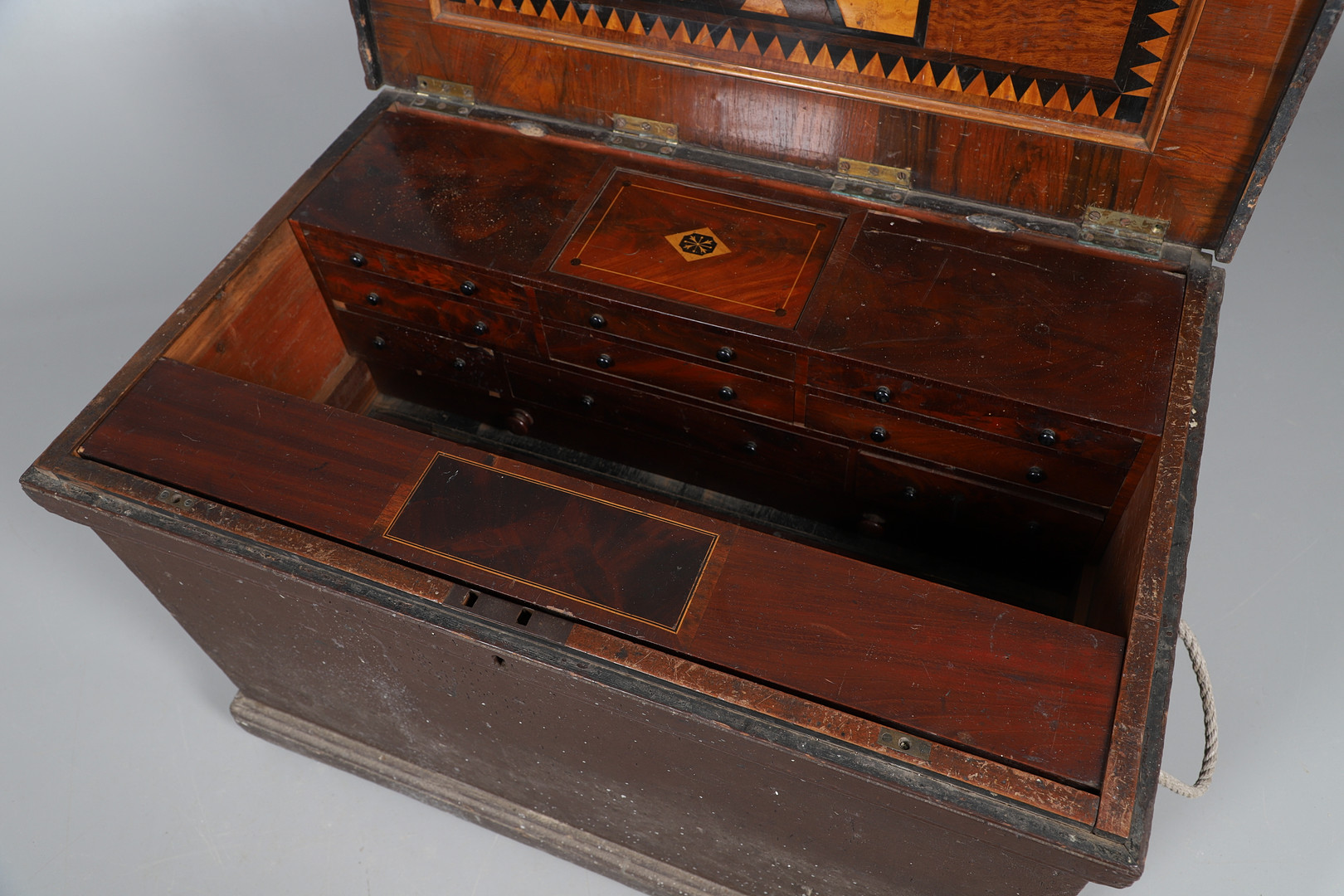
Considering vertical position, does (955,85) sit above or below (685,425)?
above

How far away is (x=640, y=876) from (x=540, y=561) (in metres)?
0.89

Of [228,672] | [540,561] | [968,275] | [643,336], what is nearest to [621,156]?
[643,336]

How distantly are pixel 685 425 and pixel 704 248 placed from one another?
0.42 metres

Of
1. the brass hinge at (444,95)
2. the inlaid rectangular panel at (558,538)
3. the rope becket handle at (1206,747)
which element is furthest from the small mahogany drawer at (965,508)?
the brass hinge at (444,95)

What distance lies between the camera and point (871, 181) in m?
2.29

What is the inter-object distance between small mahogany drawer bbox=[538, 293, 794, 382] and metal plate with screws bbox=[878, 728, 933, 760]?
0.79 meters

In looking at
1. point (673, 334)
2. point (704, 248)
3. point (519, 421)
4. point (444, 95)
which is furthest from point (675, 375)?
point (444, 95)

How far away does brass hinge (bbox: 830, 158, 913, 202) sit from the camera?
7.43ft

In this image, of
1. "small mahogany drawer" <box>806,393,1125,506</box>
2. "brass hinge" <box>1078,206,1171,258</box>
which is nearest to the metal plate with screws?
"small mahogany drawer" <box>806,393,1125,506</box>

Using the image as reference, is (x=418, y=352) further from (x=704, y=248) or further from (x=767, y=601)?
(x=767, y=601)

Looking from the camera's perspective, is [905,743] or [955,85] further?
[955,85]

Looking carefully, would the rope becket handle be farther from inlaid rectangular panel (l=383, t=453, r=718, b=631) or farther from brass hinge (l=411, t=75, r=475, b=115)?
brass hinge (l=411, t=75, r=475, b=115)

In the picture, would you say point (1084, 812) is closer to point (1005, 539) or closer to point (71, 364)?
point (1005, 539)

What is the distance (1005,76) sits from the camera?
2.05 meters
